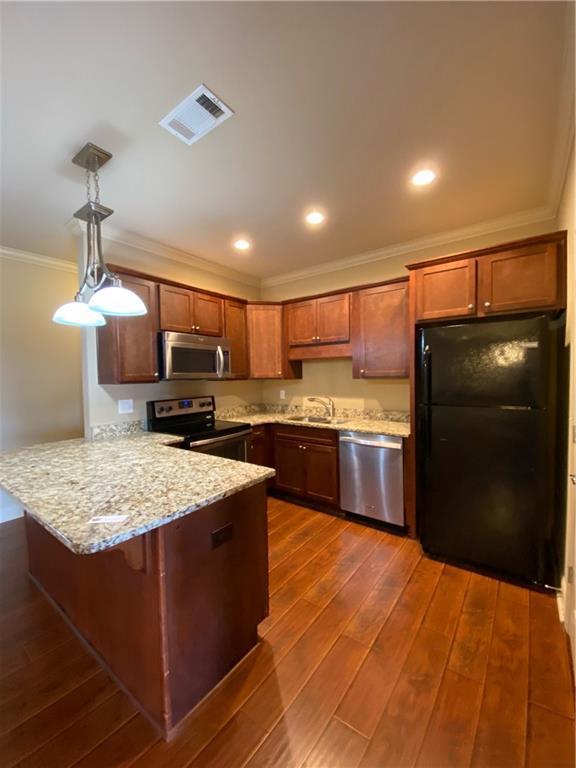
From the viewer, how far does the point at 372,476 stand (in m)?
2.86

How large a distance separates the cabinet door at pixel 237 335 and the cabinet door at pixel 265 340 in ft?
0.25

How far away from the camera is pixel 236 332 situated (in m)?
3.69

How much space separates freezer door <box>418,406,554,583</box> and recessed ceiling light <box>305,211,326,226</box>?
1825 millimetres

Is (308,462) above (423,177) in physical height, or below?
below

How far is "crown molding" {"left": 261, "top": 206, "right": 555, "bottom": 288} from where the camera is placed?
2629mm

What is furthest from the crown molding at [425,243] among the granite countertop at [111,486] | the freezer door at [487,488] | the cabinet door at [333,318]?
the granite countertop at [111,486]

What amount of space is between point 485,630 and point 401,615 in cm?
44

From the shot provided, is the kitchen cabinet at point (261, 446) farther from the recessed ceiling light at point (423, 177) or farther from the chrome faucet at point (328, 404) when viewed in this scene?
the recessed ceiling light at point (423, 177)

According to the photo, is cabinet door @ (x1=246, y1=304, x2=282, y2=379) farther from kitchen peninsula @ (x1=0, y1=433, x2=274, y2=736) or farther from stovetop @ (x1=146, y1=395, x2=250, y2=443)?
kitchen peninsula @ (x1=0, y1=433, x2=274, y2=736)

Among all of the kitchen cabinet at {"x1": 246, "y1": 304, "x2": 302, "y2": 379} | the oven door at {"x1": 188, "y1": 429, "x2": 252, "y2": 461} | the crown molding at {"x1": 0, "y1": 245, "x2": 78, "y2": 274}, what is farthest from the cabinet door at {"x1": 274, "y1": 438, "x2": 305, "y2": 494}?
the crown molding at {"x1": 0, "y1": 245, "x2": 78, "y2": 274}

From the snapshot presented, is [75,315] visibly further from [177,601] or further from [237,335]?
[237,335]

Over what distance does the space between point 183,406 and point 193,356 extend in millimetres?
529

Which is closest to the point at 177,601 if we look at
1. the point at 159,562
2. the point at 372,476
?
the point at 159,562

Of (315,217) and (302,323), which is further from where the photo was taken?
(302,323)
